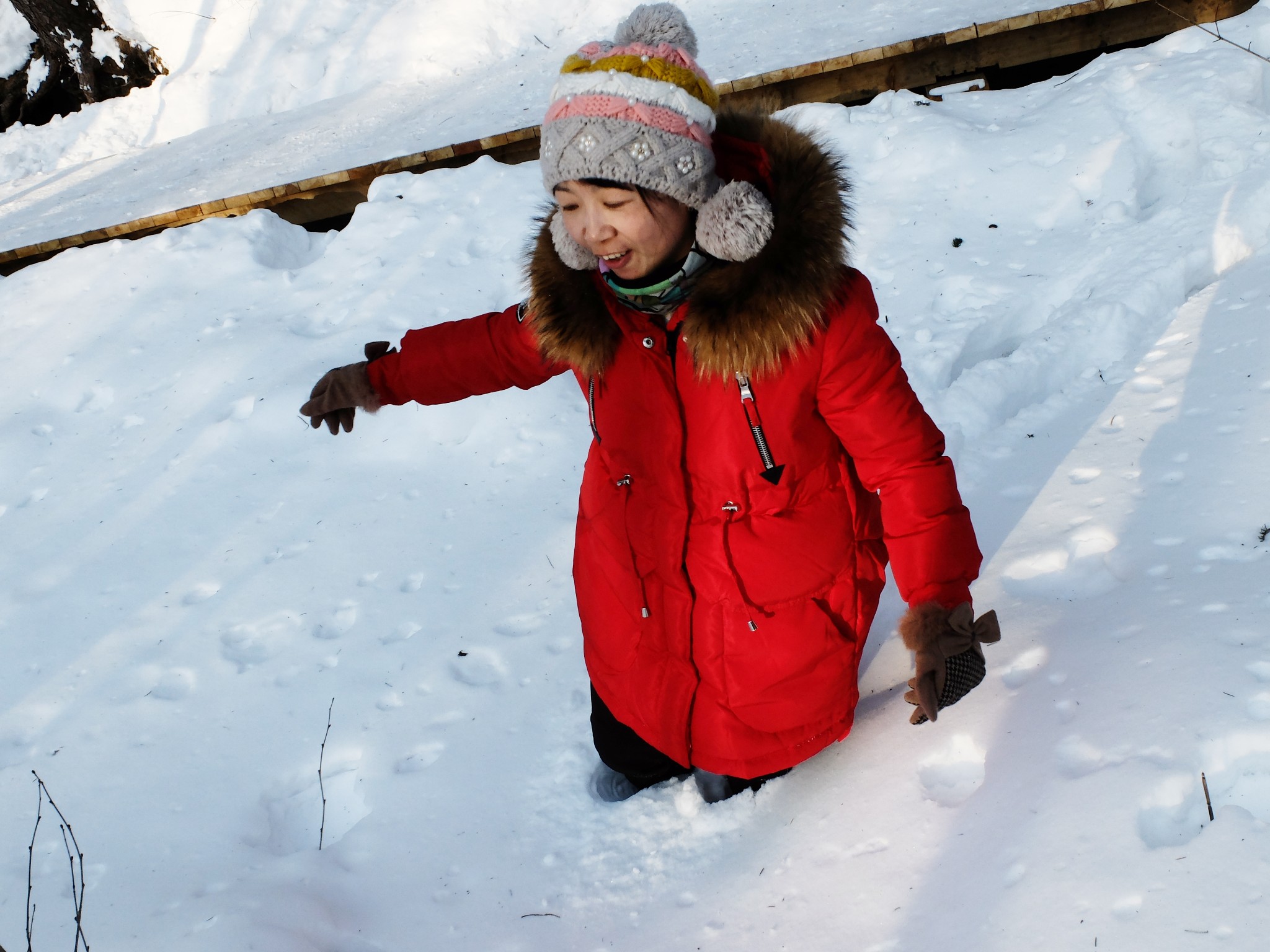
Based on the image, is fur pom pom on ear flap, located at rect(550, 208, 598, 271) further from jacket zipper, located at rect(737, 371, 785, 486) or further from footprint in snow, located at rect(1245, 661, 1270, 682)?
footprint in snow, located at rect(1245, 661, 1270, 682)

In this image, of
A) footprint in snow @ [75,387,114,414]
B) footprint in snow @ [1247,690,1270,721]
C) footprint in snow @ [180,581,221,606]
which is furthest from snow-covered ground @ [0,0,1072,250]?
footprint in snow @ [1247,690,1270,721]

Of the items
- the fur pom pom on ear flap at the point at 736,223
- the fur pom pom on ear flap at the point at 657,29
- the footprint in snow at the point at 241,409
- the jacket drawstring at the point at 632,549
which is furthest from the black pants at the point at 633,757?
the footprint in snow at the point at 241,409

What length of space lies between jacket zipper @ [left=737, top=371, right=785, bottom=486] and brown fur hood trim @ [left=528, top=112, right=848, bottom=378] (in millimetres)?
59

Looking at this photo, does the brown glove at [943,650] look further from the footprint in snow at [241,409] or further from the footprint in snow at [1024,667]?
the footprint in snow at [241,409]

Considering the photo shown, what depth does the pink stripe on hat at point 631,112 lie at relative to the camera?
143 centimetres

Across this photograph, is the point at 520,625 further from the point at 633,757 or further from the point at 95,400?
the point at 95,400

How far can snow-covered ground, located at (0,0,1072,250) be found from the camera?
16.9 feet

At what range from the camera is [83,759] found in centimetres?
232

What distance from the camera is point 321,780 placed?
219cm

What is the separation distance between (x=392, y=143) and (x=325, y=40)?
97.0 inches

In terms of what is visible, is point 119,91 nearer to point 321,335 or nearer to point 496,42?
point 496,42

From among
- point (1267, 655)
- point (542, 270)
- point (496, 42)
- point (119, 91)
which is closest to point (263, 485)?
point (542, 270)

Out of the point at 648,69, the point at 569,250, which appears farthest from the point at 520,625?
the point at 648,69

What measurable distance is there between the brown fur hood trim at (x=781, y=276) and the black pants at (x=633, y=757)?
86 centimetres
